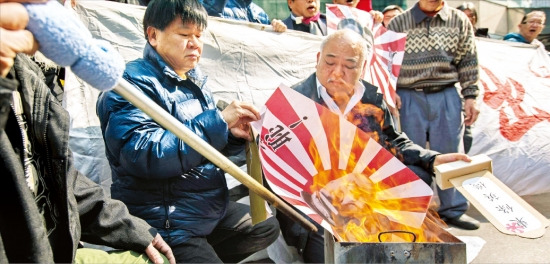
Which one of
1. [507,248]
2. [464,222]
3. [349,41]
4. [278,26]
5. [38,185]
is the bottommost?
[464,222]

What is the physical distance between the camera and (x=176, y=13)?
2.51m

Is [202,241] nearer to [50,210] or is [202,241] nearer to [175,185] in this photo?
[175,185]

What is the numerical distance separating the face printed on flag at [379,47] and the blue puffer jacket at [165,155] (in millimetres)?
1800

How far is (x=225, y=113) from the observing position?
7.80 ft

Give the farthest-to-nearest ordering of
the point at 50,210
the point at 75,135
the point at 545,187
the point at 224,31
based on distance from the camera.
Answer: the point at 545,187, the point at 224,31, the point at 75,135, the point at 50,210

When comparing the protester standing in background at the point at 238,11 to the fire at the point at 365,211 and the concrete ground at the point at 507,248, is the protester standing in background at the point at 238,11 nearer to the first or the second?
the concrete ground at the point at 507,248

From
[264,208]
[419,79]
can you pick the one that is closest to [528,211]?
[264,208]

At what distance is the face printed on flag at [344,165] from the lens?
7.37 ft

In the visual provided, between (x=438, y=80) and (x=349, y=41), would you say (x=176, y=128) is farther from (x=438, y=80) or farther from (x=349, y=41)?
(x=438, y=80)

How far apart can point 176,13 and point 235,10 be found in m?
2.06

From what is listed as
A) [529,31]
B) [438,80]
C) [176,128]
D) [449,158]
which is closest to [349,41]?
[449,158]

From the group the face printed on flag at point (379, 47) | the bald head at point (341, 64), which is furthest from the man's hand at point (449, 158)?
the face printed on flag at point (379, 47)

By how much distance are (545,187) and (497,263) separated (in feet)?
5.45

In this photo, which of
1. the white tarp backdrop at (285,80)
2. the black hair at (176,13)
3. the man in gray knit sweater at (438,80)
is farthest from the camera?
the man in gray knit sweater at (438,80)
